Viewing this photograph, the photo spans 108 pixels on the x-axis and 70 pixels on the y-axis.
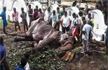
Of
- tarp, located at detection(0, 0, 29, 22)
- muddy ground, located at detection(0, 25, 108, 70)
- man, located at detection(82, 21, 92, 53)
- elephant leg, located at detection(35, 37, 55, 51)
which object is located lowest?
muddy ground, located at detection(0, 25, 108, 70)

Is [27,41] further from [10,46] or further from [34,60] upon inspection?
[34,60]

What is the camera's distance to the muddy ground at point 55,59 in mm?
5074

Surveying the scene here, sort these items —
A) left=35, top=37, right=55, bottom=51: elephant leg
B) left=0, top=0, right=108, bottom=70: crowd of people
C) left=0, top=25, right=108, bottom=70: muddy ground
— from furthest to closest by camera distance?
left=35, top=37, right=55, bottom=51: elephant leg → left=0, top=0, right=108, bottom=70: crowd of people → left=0, top=25, right=108, bottom=70: muddy ground

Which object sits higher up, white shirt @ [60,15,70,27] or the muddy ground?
white shirt @ [60,15,70,27]

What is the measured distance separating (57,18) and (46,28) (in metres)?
0.52

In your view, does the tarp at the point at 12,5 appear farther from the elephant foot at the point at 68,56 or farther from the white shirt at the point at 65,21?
the elephant foot at the point at 68,56

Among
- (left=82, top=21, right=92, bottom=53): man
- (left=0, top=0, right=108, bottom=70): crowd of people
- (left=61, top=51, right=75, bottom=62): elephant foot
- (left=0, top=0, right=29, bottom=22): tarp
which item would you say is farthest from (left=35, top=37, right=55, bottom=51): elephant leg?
(left=0, top=0, right=29, bottom=22): tarp

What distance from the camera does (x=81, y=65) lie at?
16.9 ft

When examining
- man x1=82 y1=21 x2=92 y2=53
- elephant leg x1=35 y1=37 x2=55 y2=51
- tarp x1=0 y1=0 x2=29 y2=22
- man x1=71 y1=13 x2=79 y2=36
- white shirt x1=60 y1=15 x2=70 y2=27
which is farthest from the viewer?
tarp x1=0 y1=0 x2=29 y2=22

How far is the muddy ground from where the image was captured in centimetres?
507

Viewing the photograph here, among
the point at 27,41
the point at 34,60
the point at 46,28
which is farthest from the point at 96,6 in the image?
the point at 34,60

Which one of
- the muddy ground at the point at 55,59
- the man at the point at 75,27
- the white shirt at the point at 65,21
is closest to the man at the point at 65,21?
the white shirt at the point at 65,21

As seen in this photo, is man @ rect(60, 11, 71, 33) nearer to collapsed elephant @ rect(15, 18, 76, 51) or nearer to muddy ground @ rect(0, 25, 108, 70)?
collapsed elephant @ rect(15, 18, 76, 51)

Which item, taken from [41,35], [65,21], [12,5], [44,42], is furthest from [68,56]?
[12,5]
